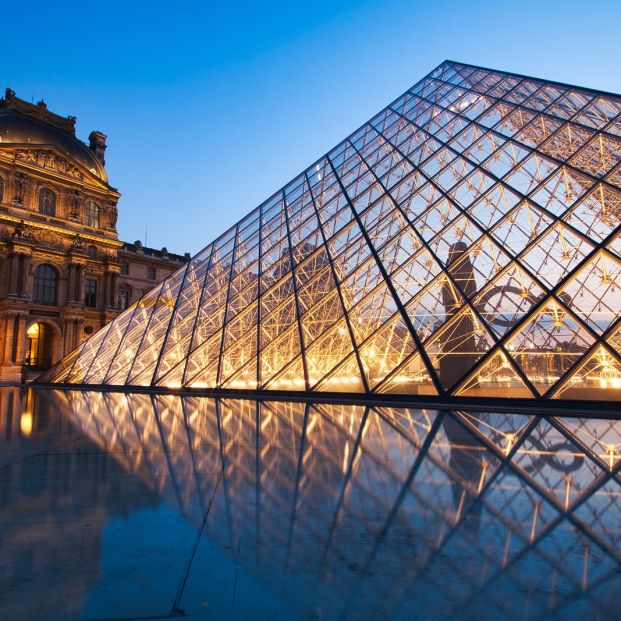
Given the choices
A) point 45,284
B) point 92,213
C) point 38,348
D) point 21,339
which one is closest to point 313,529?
point 21,339

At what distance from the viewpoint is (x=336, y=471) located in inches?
154

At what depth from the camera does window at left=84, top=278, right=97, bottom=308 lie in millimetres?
39469

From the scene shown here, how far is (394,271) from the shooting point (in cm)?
1285

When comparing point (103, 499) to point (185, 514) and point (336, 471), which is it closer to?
point (185, 514)

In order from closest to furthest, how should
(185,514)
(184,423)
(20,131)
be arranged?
(185,514) < (184,423) < (20,131)

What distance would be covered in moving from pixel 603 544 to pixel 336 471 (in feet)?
6.84

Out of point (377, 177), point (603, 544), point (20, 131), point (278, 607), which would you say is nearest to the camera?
point (278, 607)

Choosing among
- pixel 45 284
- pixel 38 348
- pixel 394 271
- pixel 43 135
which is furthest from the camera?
pixel 43 135

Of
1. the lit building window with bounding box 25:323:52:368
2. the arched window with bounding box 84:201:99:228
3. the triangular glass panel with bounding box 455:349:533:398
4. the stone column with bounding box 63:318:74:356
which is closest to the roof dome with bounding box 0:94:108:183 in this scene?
the arched window with bounding box 84:201:99:228

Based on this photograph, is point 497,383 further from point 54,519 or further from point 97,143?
point 97,143

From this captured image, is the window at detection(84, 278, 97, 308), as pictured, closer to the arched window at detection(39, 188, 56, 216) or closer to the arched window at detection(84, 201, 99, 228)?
the arched window at detection(84, 201, 99, 228)

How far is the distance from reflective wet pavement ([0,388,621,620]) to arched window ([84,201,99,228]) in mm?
40011

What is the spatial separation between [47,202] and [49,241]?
3572 mm

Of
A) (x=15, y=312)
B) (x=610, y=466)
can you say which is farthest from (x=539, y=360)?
(x=15, y=312)
